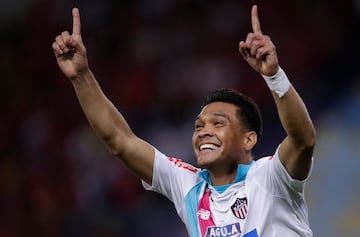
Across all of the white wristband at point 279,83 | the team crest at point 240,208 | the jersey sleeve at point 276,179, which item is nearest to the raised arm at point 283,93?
the white wristband at point 279,83

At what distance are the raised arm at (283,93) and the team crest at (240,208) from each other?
470mm

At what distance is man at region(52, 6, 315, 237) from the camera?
14.4ft

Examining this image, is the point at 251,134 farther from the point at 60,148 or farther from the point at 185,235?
the point at 60,148

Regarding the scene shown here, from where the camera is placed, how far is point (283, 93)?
4.13 m

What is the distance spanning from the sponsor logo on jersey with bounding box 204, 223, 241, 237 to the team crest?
2.1 inches

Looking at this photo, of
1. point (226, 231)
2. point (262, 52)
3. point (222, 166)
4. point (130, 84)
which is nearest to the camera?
point (262, 52)

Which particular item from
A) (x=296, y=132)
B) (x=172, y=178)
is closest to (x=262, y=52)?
(x=296, y=132)

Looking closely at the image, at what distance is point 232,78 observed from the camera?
344 inches

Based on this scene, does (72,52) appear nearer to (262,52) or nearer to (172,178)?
(172,178)

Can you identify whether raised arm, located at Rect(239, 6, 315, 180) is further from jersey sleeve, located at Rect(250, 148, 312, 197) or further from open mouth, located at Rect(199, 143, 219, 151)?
open mouth, located at Rect(199, 143, 219, 151)

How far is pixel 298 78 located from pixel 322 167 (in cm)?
91

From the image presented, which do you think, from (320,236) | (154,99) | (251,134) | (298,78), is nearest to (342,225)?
(320,236)

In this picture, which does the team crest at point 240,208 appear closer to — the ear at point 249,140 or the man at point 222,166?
the man at point 222,166

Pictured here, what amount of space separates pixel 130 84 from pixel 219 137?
4.92 meters
